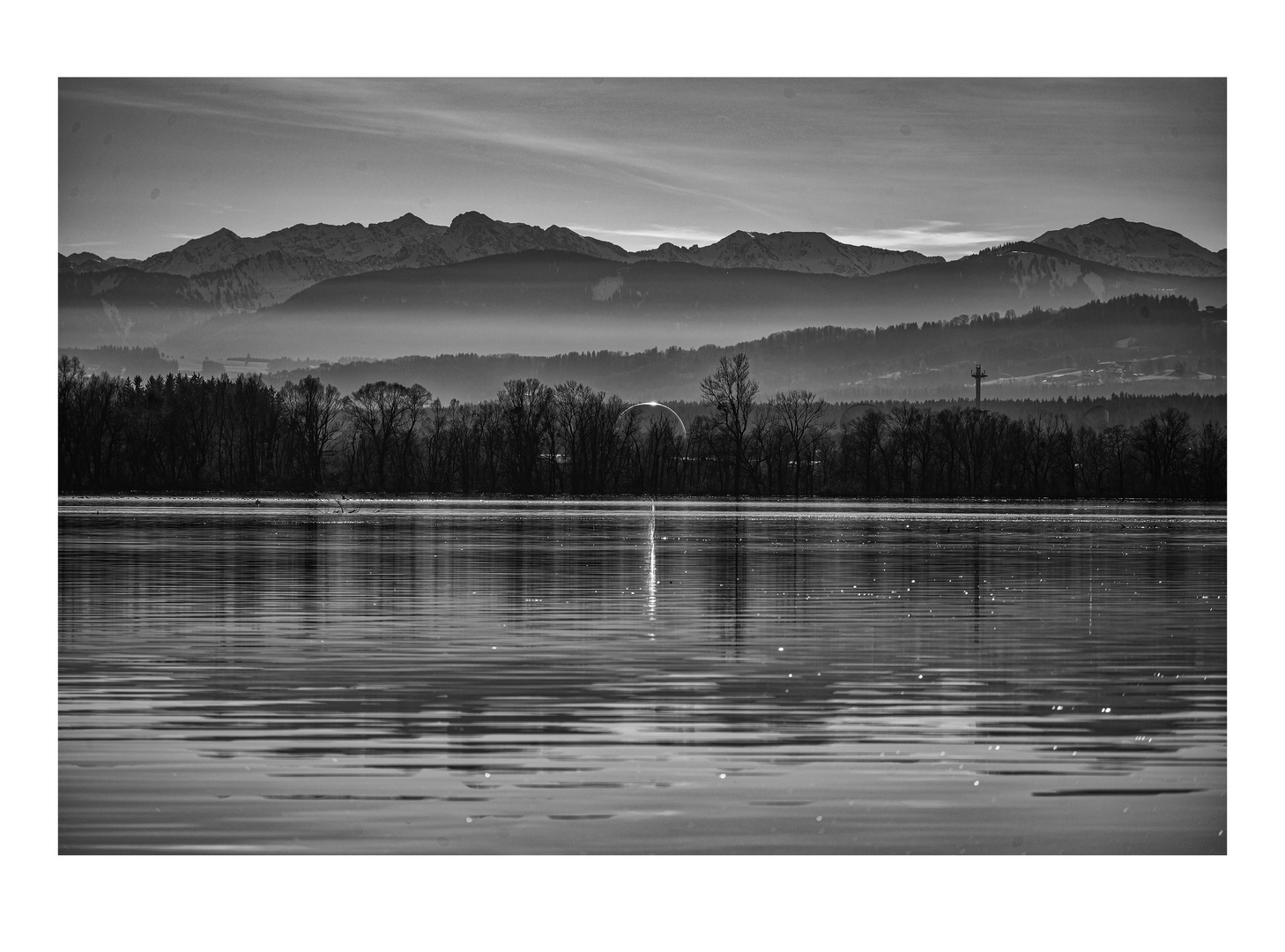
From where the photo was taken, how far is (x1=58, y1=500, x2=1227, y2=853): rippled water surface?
39.7 feet

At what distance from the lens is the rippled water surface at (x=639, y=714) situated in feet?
39.7

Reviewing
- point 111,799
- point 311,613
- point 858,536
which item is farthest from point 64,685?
point 858,536

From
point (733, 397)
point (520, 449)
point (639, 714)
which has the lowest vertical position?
point (639, 714)

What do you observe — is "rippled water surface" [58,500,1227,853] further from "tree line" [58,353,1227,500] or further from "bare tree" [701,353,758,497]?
"bare tree" [701,353,758,497]

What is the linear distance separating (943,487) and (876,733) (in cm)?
18620

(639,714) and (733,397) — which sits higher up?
(733,397)

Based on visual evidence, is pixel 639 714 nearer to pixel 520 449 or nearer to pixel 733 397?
pixel 520 449

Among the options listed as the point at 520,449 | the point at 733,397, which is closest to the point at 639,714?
the point at 520,449

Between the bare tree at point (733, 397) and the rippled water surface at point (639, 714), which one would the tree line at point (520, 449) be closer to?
the bare tree at point (733, 397)

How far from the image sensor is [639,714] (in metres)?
16.6

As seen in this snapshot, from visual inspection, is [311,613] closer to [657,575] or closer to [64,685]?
[64,685]

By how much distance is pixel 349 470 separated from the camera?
189875 millimetres

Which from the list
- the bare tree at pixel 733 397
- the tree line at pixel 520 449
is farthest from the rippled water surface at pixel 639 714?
the bare tree at pixel 733 397
